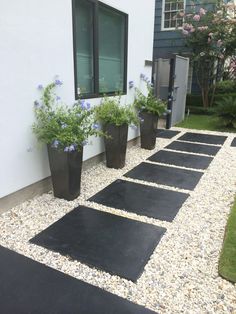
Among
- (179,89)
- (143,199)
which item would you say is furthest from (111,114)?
(179,89)

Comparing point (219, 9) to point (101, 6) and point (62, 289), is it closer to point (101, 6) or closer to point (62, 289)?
point (101, 6)

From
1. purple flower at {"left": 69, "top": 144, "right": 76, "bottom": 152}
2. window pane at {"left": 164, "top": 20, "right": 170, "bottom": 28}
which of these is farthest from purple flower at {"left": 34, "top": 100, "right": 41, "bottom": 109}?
window pane at {"left": 164, "top": 20, "right": 170, "bottom": 28}

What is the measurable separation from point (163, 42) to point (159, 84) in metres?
2.97

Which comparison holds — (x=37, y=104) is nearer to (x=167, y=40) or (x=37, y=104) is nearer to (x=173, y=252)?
(x=173, y=252)

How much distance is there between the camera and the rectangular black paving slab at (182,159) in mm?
4262

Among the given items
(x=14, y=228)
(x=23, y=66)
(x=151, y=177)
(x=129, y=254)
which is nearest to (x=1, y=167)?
(x=14, y=228)

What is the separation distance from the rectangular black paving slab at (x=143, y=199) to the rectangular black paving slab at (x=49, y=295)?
112 centimetres

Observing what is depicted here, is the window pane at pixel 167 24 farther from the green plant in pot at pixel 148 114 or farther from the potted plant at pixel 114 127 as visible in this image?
the potted plant at pixel 114 127

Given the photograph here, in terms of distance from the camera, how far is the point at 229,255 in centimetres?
205

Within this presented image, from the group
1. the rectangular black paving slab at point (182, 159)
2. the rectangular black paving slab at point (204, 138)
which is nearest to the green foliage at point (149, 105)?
the rectangular black paving slab at point (182, 159)

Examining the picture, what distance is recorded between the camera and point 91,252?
83.1 inches

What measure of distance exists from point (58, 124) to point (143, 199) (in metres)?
1.26

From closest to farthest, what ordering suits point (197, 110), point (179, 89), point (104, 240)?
1. point (104, 240)
2. point (179, 89)
3. point (197, 110)

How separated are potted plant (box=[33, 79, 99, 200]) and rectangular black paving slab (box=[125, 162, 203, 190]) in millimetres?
1073
